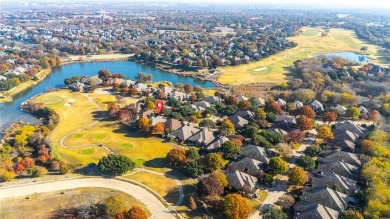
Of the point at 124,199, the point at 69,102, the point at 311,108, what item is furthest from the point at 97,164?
the point at 311,108

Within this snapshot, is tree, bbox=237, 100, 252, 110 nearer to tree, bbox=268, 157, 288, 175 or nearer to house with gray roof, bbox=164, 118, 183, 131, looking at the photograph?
house with gray roof, bbox=164, 118, 183, 131

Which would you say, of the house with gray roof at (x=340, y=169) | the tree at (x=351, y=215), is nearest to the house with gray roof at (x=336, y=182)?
the house with gray roof at (x=340, y=169)

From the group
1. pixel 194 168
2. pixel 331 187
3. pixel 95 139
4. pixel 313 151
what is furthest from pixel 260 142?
pixel 95 139

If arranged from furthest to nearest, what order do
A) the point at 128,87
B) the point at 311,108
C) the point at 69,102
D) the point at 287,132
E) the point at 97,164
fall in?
the point at 128,87
the point at 69,102
the point at 311,108
the point at 287,132
the point at 97,164

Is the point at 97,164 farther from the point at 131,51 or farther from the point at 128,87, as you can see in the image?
the point at 131,51

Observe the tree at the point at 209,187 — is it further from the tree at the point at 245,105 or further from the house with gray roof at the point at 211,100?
the house with gray roof at the point at 211,100

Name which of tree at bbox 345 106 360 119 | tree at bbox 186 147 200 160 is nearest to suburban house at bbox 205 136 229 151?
tree at bbox 186 147 200 160

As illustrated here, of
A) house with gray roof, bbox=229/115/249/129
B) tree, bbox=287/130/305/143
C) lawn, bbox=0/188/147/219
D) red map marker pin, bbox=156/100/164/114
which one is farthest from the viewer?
red map marker pin, bbox=156/100/164/114
